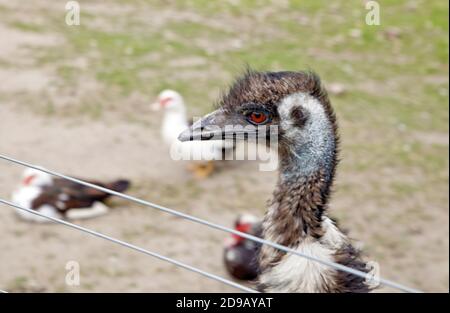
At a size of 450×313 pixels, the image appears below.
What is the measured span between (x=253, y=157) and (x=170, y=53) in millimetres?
2243

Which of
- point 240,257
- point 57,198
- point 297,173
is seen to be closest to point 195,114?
point 57,198

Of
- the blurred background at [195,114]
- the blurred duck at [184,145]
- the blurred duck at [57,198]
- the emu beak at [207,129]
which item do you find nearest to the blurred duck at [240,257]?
the blurred background at [195,114]

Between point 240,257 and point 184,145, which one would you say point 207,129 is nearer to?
point 240,257

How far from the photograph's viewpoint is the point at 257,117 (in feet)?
7.89

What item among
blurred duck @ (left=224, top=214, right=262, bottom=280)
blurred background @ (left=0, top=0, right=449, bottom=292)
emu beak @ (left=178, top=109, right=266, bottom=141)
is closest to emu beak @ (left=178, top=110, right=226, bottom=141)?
emu beak @ (left=178, top=109, right=266, bottom=141)

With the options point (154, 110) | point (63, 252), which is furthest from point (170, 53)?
point (63, 252)

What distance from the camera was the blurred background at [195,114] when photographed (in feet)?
13.5

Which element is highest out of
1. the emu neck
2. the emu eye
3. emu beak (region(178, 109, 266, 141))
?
the emu eye

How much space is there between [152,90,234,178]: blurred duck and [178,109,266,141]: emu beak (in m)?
2.46

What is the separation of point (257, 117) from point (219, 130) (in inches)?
5.3

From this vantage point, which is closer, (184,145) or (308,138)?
(308,138)

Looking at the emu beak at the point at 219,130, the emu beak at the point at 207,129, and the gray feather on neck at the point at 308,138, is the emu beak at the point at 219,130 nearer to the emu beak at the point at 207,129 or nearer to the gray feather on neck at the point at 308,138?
the emu beak at the point at 207,129

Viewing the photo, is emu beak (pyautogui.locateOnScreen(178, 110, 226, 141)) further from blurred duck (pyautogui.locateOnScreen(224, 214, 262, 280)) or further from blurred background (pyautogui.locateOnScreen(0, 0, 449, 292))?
blurred duck (pyautogui.locateOnScreen(224, 214, 262, 280))

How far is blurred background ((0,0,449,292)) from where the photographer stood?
13.5 ft
